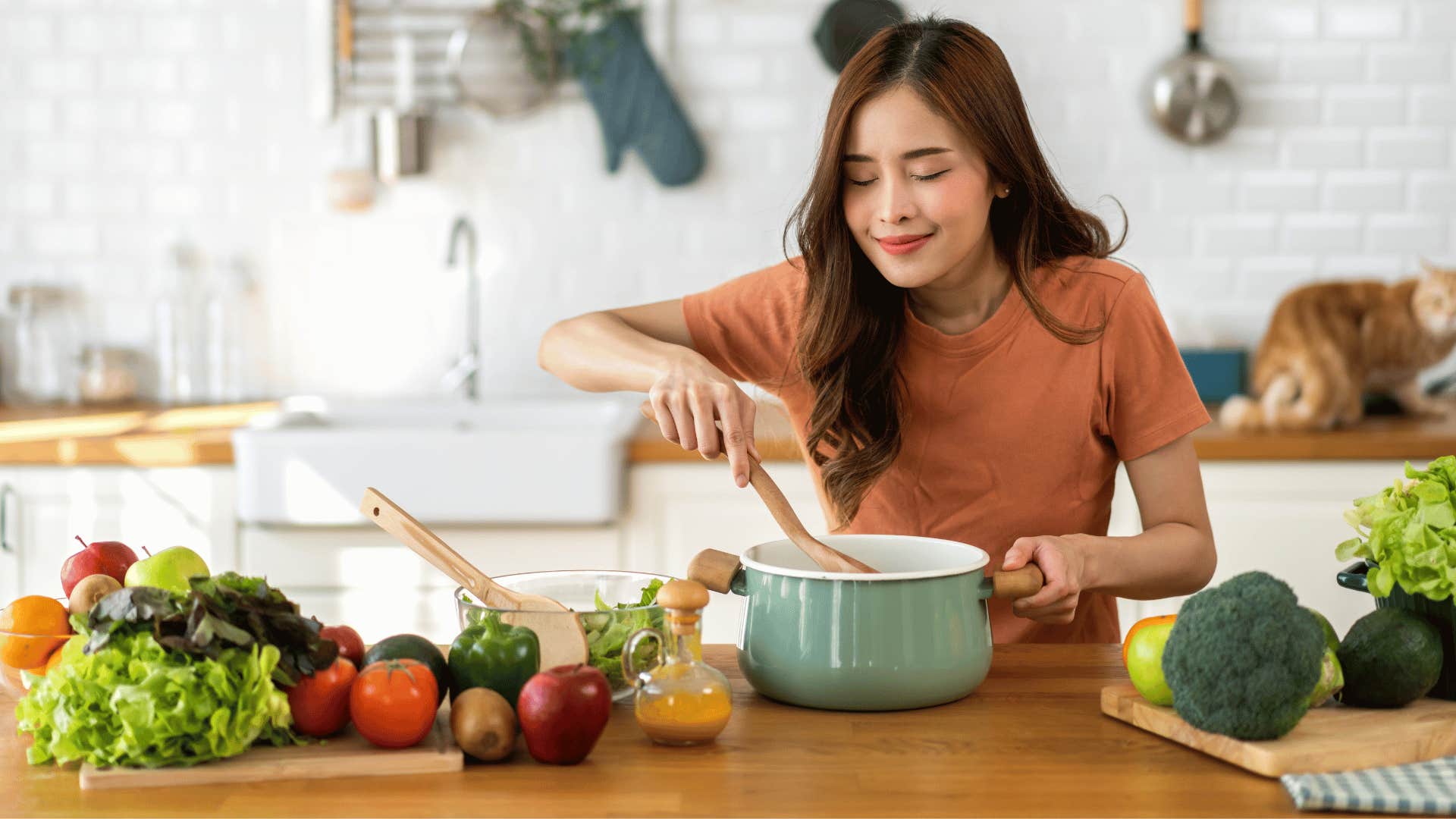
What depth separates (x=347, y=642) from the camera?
124cm

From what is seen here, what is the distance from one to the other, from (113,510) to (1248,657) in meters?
2.37

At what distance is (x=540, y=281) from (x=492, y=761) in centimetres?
241

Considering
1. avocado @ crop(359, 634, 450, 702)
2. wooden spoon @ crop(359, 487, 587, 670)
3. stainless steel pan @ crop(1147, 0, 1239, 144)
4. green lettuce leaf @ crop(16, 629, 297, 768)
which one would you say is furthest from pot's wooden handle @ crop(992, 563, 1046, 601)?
stainless steel pan @ crop(1147, 0, 1239, 144)

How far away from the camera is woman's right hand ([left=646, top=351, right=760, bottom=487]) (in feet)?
4.51

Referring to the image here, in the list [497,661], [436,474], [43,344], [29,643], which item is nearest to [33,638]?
[29,643]

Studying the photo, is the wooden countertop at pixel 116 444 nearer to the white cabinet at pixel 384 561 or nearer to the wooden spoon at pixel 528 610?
the white cabinet at pixel 384 561

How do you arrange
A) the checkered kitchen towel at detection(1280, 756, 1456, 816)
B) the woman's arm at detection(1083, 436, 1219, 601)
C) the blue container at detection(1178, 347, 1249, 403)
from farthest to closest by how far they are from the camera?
the blue container at detection(1178, 347, 1249, 403) < the woman's arm at detection(1083, 436, 1219, 601) < the checkered kitchen towel at detection(1280, 756, 1456, 816)

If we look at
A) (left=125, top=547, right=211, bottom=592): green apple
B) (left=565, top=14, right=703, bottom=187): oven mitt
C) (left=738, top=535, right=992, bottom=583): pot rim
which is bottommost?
(left=738, top=535, right=992, bottom=583): pot rim

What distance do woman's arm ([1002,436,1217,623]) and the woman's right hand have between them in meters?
0.29

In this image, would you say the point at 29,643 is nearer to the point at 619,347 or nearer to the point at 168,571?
the point at 168,571

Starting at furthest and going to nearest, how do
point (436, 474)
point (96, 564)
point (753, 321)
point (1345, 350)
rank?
point (1345, 350), point (436, 474), point (753, 321), point (96, 564)

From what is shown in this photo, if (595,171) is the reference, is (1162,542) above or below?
below

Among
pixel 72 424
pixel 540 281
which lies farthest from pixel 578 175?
pixel 72 424

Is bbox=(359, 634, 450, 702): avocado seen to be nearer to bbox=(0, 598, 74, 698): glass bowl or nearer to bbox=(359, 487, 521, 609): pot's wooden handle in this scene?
bbox=(359, 487, 521, 609): pot's wooden handle
